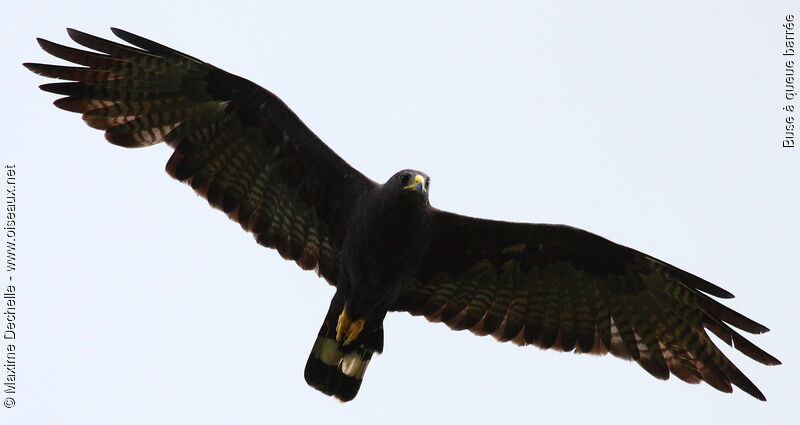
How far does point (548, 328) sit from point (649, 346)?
94 centimetres

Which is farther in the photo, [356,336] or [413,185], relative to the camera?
[356,336]

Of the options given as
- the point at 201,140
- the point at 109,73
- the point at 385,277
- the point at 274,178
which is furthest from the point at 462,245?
the point at 109,73

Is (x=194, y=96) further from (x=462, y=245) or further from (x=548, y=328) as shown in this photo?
(x=548, y=328)

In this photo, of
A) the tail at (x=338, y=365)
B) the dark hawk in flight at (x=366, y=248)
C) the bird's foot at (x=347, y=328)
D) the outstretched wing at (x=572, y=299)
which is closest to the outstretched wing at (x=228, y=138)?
the dark hawk in flight at (x=366, y=248)

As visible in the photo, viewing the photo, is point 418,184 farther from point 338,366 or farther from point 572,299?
point 572,299

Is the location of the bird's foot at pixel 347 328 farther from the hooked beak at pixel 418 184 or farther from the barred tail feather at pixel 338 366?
the hooked beak at pixel 418 184

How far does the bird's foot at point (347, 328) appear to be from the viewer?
442 inches

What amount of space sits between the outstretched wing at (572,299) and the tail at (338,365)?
0.51m

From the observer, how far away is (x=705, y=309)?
37.6 ft

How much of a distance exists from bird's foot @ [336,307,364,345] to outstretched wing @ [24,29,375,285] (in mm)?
417

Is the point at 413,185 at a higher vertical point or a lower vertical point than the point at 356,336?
higher

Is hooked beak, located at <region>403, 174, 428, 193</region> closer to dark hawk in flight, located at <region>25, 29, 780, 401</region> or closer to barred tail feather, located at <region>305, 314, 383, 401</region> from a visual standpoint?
dark hawk in flight, located at <region>25, 29, 780, 401</region>

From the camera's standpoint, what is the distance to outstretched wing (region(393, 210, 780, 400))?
11.4 meters

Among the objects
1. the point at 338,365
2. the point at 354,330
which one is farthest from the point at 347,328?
the point at 338,365
